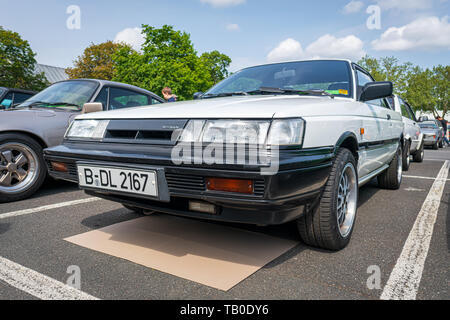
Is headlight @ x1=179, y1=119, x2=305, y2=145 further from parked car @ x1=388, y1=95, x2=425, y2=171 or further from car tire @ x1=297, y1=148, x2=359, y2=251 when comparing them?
parked car @ x1=388, y1=95, x2=425, y2=171

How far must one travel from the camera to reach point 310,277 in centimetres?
188

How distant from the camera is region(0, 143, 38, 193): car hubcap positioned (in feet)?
11.5

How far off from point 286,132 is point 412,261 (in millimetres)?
1280

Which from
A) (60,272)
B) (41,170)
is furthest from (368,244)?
(41,170)

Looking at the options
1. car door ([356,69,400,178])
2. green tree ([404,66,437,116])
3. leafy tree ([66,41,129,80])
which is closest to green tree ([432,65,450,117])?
green tree ([404,66,437,116])

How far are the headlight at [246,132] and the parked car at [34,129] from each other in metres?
1.83

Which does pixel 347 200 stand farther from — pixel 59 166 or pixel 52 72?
pixel 52 72

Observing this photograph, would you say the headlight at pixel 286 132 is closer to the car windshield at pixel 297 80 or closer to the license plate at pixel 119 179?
the license plate at pixel 119 179

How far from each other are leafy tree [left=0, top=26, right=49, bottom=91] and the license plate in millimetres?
31864

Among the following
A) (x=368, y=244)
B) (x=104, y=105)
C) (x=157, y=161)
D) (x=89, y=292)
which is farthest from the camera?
(x=104, y=105)

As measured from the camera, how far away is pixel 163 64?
28.2m

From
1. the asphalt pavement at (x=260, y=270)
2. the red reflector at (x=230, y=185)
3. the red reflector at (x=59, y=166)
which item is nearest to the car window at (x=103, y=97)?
the asphalt pavement at (x=260, y=270)
